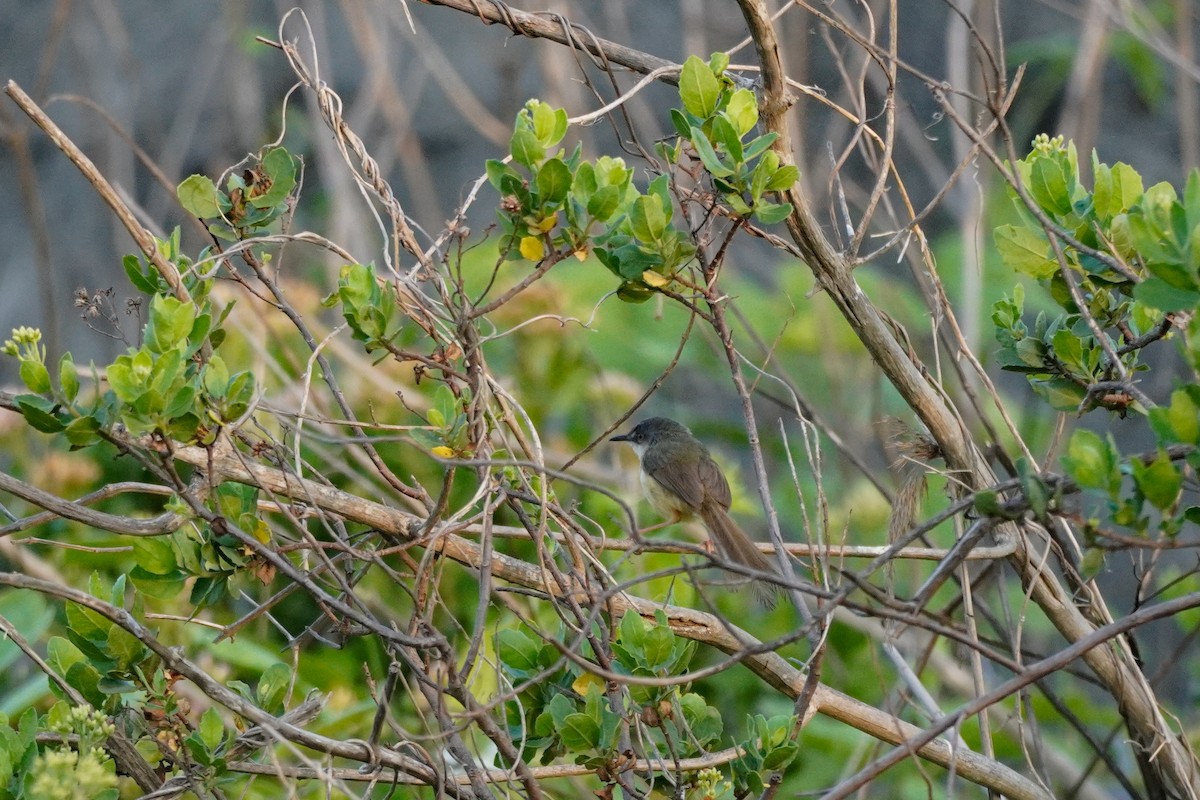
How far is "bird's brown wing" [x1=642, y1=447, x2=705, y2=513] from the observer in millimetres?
4246

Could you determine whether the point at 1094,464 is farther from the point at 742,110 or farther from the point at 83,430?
the point at 83,430

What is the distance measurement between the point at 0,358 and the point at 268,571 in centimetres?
817

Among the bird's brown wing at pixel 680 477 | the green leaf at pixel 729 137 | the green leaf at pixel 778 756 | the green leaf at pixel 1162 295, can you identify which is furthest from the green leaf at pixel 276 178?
the bird's brown wing at pixel 680 477

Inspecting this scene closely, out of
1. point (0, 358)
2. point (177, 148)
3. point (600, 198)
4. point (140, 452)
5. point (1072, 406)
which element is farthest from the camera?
point (0, 358)

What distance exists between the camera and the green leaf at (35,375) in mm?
1706

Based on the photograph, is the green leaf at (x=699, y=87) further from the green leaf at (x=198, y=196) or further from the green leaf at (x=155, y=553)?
the green leaf at (x=155, y=553)

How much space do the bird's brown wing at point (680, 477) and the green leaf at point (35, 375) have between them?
9.03ft

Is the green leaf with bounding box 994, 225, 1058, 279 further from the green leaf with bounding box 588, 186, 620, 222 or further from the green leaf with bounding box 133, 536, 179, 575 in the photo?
the green leaf with bounding box 133, 536, 179, 575

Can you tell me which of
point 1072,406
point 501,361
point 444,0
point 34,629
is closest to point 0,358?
point 501,361

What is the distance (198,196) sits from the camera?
6.67ft

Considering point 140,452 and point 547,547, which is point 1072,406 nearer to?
point 547,547

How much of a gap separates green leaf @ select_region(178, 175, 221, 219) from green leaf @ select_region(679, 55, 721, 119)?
0.81m

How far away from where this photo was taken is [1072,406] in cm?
217

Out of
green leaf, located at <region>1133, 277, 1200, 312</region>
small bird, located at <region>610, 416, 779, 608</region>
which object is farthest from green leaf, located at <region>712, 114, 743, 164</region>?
small bird, located at <region>610, 416, 779, 608</region>
